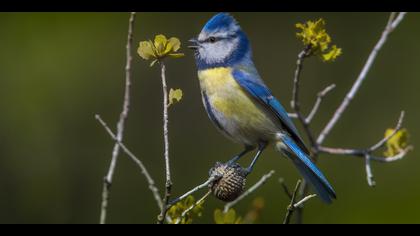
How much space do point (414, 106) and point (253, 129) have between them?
3.16 metres

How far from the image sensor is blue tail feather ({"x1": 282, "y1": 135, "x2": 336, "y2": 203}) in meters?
3.82

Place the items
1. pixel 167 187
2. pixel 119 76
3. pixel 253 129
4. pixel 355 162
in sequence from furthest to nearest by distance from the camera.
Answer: pixel 119 76 → pixel 355 162 → pixel 253 129 → pixel 167 187

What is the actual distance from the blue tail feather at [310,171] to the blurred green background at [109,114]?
2240mm

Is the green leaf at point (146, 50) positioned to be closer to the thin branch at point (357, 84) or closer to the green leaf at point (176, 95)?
the green leaf at point (176, 95)

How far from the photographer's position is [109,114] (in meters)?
6.75

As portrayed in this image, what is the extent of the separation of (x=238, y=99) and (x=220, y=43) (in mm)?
313

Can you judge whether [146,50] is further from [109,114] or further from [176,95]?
[109,114]

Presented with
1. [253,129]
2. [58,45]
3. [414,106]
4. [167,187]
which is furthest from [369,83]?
[167,187]

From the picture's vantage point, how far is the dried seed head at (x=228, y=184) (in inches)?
127

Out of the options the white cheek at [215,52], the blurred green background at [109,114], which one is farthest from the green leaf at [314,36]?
the blurred green background at [109,114]

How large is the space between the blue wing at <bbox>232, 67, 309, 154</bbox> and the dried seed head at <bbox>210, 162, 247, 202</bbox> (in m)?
0.78

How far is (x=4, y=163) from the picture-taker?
671cm

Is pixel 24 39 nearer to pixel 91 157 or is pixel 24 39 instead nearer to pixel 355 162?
pixel 91 157

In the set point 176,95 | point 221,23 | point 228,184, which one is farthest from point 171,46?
point 221,23
